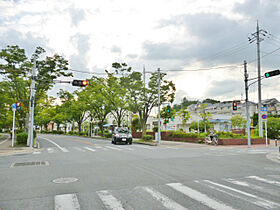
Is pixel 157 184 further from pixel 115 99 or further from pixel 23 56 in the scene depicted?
pixel 115 99

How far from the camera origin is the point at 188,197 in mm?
5305

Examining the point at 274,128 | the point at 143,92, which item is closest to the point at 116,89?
the point at 143,92

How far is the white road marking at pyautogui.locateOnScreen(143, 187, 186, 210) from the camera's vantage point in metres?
4.64

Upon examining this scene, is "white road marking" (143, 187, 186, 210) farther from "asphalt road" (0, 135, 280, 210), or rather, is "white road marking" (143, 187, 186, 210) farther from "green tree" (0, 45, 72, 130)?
"green tree" (0, 45, 72, 130)

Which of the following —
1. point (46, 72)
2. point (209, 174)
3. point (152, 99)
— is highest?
point (46, 72)

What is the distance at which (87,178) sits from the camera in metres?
7.35

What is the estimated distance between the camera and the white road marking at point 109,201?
15.3 ft

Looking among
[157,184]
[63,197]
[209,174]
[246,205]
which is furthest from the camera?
[209,174]

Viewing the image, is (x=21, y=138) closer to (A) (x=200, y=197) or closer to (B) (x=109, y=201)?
(B) (x=109, y=201)

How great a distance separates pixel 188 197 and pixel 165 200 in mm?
589

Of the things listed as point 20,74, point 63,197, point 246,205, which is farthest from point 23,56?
point 246,205

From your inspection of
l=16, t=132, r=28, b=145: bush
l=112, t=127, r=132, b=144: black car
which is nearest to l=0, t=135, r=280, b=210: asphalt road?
l=16, t=132, r=28, b=145: bush

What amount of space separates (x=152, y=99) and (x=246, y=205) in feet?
80.7

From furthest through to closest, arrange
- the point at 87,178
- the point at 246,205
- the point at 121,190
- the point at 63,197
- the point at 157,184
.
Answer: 1. the point at 87,178
2. the point at 157,184
3. the point at 121,190
4. the point at 63,197
5. the point at 246,205
